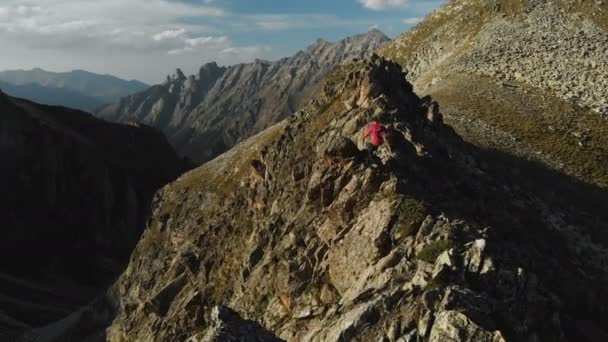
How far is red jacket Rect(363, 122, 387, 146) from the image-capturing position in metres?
39.2

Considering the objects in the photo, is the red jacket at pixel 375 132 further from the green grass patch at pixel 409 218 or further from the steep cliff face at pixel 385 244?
the green grass patch at pixel 409 218

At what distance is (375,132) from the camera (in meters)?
40.2

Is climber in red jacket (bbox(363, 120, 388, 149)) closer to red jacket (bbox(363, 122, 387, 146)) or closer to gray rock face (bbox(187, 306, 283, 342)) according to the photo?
red jacket (bbox(363, 122, 387, 146))

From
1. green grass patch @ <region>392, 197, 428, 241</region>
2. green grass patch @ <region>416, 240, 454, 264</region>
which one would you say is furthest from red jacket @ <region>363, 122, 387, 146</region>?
green grass patch @ <region>416, 240, 454, 264</region>

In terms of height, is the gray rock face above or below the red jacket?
below

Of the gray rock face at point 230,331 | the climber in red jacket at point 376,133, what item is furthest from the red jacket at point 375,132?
the gray rock face at point 230,331

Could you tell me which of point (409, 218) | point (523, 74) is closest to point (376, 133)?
point (409, 218)

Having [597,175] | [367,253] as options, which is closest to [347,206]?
[367,253]

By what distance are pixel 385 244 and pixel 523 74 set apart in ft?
205

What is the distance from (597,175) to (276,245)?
35270mm

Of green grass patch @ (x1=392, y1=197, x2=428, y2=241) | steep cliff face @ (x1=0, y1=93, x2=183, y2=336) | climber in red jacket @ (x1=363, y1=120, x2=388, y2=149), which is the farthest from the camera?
steep cliff face @ (x1=0, y1=93, x2=183, y2=336)

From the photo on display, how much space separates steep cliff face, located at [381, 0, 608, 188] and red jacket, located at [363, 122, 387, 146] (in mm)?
25616

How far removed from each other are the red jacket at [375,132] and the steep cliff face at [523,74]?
25616 mm

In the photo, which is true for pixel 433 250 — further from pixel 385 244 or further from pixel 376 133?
pixel 376 133
